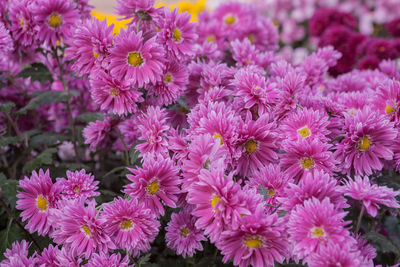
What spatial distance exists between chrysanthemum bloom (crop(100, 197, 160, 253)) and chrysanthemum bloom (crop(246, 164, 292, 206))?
0.30 meters

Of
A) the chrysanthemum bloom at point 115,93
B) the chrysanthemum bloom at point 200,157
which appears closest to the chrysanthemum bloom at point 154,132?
the chrysanthemum bloom at point 115,93

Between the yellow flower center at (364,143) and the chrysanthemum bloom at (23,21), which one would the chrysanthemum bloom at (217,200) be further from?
the chrysanthemum bloom at (23,21)

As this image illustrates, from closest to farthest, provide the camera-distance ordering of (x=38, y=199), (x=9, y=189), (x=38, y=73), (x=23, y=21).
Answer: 1. (x=38, y=199)
2. (x=9, y=189)
3. (x=23, y=21)
4. (x=38, y=73)

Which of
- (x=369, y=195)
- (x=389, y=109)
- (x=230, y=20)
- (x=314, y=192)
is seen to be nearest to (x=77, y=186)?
(x=314, y=192)

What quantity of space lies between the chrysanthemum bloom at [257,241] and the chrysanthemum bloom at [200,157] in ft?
0.53

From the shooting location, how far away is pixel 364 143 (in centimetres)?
115

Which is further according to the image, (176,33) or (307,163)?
(176,33)

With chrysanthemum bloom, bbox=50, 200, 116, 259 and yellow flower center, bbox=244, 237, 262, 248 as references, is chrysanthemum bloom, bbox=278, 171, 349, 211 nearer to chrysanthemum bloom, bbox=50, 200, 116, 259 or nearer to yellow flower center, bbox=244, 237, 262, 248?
yellow flower center, bbox=244, 237, 262, 248

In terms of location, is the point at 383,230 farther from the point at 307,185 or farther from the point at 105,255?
the point at 105,255

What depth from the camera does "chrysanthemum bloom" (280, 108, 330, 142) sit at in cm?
115

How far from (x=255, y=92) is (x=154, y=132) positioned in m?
0.32

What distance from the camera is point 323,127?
1.15 m

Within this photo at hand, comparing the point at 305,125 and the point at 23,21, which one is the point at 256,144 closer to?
the point at 305,125

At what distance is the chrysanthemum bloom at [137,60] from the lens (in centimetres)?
121
